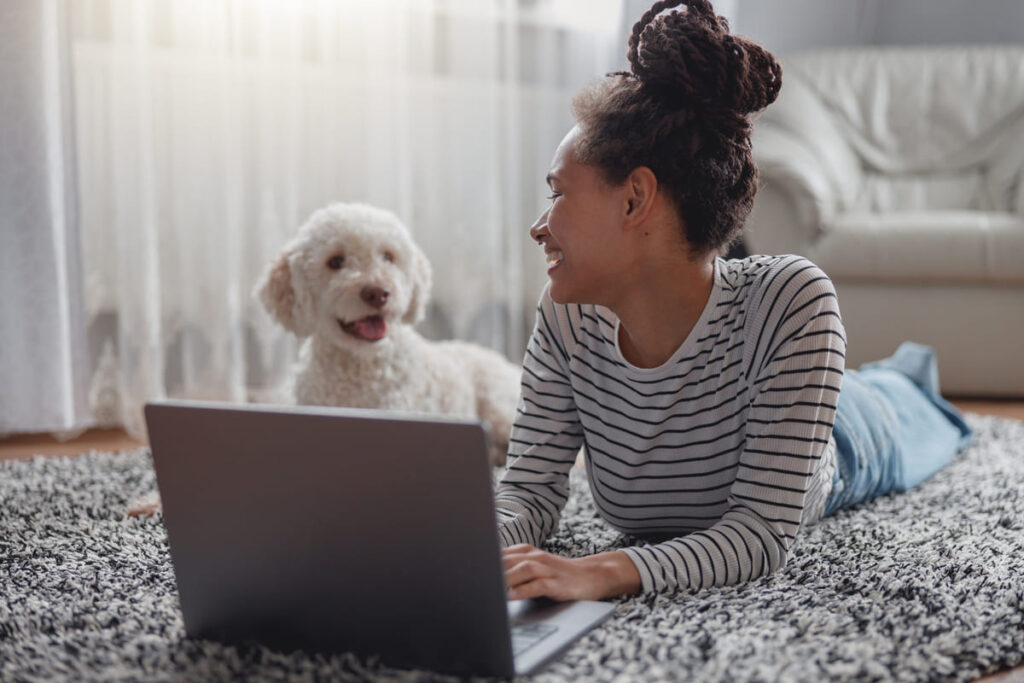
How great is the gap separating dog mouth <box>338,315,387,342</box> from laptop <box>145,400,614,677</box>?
0.92 m

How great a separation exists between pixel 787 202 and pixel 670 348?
1.72 meters

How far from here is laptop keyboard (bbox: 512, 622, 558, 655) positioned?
92 cm

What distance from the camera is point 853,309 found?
110 inches

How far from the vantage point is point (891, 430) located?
1.68 m

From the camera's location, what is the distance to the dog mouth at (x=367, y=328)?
73.1 inches

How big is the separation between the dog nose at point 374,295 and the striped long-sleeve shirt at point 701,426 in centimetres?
→ 54

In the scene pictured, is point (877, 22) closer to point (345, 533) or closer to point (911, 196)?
point (911, 196)

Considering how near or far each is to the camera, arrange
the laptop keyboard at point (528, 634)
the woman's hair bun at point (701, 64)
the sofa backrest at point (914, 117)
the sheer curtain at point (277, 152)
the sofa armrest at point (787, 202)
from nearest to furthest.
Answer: the laptop keyboard at point (528, 634), the woman's hair bun at point (701, 64), the sheer curtain at point (277, 152), the sofa armrest at point (787, 202), the sofa backrest at point (914, 117)

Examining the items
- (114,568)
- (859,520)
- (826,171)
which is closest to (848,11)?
(826,171)

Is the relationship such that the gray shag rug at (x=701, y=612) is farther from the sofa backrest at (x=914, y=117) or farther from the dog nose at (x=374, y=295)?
the sofa backrest at (x=914, y=117)

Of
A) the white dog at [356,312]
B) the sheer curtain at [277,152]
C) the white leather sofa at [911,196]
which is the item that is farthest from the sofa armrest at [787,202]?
the white dog at [356,312]

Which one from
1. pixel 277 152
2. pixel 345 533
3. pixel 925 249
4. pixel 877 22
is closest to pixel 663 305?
pixel 345 533

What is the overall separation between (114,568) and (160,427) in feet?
1.65

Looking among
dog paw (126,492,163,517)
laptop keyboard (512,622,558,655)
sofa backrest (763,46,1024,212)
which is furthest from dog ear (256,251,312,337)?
sofa backrest (763,46,1024,212)
